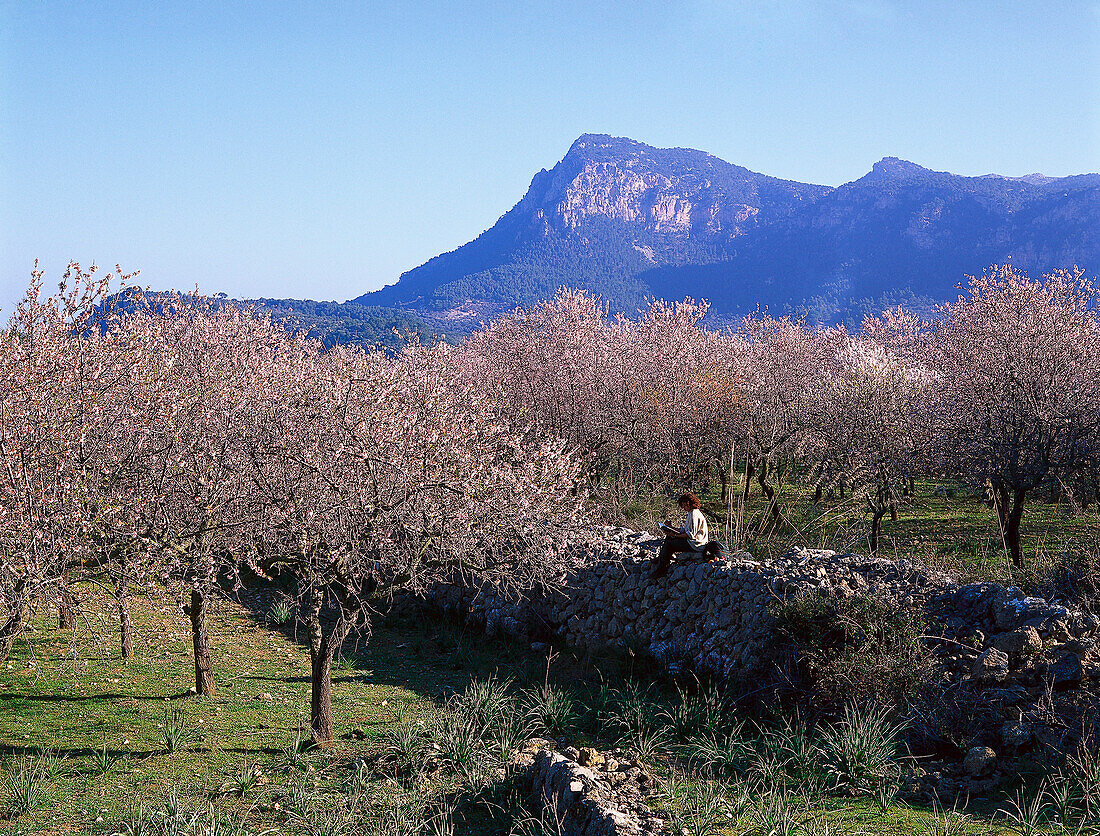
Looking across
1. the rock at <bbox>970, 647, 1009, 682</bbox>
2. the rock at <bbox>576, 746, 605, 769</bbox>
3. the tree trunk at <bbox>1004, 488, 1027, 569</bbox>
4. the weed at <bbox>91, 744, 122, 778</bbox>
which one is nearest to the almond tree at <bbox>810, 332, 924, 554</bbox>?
the tree trunk at <bbox>1004, 488, 1027, 569</bbox>

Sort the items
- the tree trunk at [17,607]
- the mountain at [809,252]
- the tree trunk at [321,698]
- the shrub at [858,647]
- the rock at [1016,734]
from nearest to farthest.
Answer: the tree trunk at [17,607], the rock at [1016,734], the shrub at [858,647], the tree trunk at [321,698], the mountain at [809,252]

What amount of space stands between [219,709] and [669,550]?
633 cm

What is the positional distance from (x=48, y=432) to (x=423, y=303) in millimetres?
153772

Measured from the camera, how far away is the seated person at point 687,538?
38.4ft

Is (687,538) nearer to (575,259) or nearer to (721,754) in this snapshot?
(721,754)

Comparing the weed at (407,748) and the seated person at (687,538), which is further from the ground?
the seated person at (687,538)

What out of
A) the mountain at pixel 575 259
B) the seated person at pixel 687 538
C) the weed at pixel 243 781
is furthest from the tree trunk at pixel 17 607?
the mountain at pixel 575 259

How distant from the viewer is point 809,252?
158250 mm

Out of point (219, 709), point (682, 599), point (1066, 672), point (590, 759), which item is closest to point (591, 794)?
point (590, 759)

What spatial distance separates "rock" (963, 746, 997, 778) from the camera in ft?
22.5

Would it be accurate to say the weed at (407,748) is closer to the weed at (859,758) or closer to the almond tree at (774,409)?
the weed at (859,758)

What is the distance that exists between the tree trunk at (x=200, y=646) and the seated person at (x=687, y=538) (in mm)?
6220

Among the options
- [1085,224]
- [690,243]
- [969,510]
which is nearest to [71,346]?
[969,510]

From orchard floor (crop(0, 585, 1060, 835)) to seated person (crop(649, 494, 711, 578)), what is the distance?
196 cm
